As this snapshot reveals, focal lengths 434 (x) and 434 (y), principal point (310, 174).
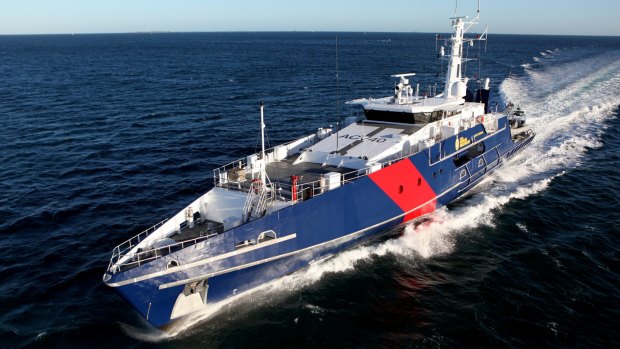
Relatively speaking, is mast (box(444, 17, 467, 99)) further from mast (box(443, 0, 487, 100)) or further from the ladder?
the ladder

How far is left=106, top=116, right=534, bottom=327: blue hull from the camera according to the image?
13188 millimetres

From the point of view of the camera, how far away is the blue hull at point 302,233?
43.3ft

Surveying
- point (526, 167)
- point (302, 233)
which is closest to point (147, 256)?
point (302, 233)

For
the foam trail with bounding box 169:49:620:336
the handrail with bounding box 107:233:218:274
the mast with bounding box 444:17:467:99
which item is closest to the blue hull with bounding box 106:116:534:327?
the handrail with bounding box 107:233:218:274

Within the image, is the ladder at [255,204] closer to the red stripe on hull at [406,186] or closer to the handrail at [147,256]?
the handrail at [147,256]

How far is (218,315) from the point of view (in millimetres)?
14383

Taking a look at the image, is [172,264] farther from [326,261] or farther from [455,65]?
[455,65]

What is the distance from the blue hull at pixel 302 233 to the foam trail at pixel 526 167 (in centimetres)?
55

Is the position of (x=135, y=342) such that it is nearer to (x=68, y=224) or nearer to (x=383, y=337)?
(x=383, y=337)

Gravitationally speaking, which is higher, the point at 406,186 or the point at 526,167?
the point at 406,186

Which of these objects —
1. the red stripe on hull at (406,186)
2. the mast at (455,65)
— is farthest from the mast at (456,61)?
the red stripe on hull at (406,186)

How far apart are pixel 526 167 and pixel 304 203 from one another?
64.4ft

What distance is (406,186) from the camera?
18.7m

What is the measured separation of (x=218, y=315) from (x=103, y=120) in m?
31.1
